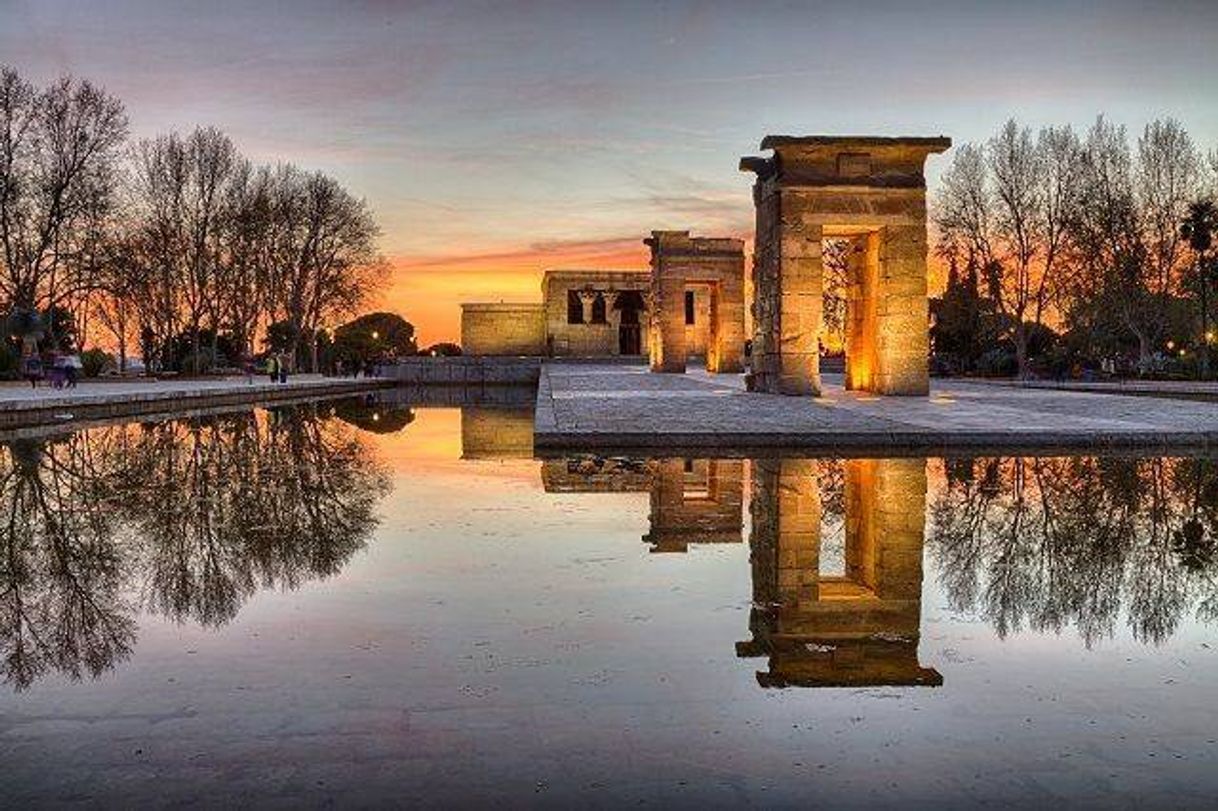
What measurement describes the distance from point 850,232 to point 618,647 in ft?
71.0

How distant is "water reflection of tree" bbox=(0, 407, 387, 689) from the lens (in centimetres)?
546

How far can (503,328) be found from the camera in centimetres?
7494

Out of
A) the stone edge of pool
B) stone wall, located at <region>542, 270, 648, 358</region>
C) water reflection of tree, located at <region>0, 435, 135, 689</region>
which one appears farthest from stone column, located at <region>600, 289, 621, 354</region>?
water reflection of tree, located at <region>0, 435, 135, 689</region>

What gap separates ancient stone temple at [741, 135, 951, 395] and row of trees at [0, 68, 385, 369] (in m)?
26.4

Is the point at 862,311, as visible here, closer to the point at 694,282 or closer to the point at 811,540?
the point at 811,540

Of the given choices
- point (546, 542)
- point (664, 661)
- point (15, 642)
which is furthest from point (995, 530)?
point (15, 642)

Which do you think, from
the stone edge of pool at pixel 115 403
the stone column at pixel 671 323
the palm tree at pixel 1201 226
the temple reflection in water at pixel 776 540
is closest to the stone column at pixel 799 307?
the temple reflection in water at pixel 776 540

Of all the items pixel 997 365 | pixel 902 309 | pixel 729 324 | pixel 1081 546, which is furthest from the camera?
pixel 997 365

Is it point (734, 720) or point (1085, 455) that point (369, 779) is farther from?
point (1085, 455)

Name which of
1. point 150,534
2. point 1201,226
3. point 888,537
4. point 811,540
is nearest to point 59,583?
point 150,534

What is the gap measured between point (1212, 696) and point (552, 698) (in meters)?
2.74

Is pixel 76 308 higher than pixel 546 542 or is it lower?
higher

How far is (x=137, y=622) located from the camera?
5.45 metres

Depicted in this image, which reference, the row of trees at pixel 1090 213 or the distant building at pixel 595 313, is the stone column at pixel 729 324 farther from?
the distant building at pixel 595 313
